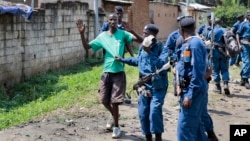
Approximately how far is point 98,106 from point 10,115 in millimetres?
1690

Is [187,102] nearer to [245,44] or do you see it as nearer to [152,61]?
[152,61]

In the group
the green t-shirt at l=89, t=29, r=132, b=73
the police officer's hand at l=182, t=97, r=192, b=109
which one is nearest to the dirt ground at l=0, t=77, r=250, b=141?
the green t-shirt at l=89, t=29, r=132, b=73

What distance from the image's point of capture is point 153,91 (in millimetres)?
6246

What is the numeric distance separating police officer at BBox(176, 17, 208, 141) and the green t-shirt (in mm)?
1508

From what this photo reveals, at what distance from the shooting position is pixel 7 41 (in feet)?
33.7

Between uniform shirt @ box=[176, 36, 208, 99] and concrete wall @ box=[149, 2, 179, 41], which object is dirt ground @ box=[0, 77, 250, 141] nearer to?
uniform shirt @ box=[176, 36, 208, 99]

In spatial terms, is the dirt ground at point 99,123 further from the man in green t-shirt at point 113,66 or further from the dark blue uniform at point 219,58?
the dark blue uniform at point 219,58

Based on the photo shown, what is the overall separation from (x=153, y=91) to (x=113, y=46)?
0.99 metres

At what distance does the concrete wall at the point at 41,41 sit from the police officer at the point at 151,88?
4.78 metres

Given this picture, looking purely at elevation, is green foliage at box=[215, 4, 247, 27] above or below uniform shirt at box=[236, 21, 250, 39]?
above

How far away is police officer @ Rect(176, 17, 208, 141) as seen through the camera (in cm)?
512

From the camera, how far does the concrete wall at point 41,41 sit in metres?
10.3

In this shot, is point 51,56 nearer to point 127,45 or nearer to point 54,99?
point 54,99

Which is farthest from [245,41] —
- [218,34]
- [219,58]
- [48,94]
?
[48,94]
